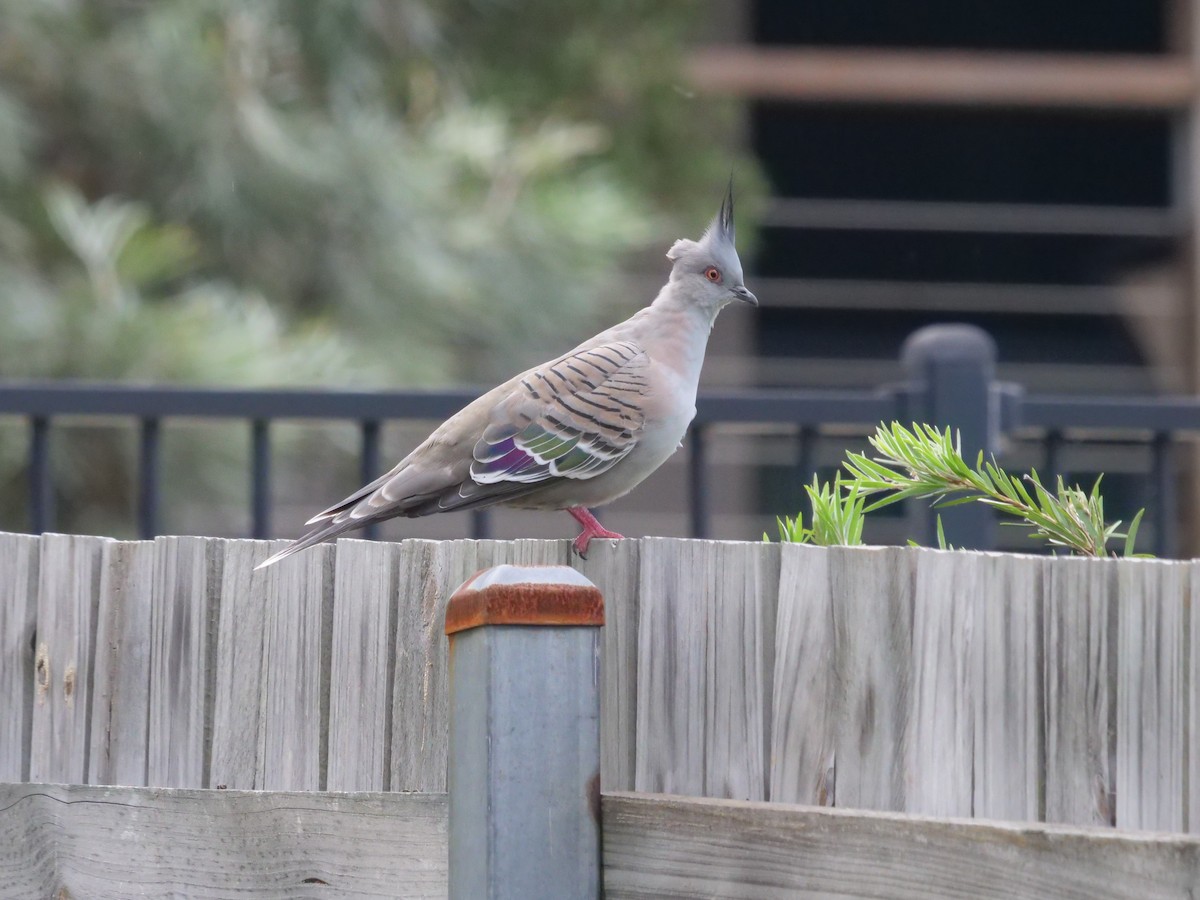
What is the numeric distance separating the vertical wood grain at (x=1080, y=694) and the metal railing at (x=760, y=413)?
206 centimetres

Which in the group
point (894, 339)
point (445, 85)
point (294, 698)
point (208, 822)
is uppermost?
point (445, 85)

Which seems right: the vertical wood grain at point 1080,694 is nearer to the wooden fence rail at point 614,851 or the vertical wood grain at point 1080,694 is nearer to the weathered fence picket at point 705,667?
the wooden fence rail at point 614,851

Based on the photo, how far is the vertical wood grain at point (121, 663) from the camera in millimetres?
2289

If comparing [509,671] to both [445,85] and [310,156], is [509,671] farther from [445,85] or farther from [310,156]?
[445,85]

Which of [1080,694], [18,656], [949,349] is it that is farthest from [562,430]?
[949,349]

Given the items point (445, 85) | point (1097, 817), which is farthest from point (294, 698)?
point (445, 85)

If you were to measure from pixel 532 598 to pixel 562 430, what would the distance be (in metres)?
1.12

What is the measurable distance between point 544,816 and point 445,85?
7.20 m

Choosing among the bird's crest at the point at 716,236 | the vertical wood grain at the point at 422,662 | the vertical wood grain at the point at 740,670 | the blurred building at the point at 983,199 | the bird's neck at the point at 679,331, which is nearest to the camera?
the vertical wood grain at the point at 740,670

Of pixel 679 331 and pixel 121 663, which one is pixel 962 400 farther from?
pixel 121 663

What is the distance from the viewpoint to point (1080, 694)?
171 cm

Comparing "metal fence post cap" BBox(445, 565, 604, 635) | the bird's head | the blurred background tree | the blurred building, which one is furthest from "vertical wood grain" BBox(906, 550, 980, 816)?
the blurred building

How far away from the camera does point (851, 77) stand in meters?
12.1

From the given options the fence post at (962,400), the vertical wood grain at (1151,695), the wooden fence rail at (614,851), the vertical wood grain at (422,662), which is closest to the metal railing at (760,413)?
the fence post at (962,400)
